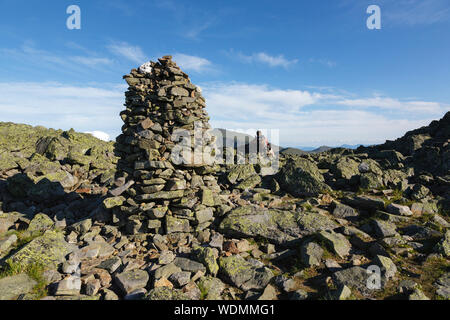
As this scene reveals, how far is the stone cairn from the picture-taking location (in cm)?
1009

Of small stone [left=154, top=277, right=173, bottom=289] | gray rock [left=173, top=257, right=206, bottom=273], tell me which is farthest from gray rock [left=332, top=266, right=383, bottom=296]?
small stone [left=154, top=277, right=173, bottom=289]

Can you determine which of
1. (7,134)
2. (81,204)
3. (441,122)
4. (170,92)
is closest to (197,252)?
(170,92)

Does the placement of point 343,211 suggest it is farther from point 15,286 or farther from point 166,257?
point 15,286

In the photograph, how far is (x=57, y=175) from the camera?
16.4 metres

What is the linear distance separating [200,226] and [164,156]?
370cm

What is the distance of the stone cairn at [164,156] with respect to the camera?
10094 millimetres

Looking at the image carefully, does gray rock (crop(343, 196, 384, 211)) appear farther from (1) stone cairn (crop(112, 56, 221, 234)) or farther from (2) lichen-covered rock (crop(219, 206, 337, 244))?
(1) stone cairn (crop(112, 56, 221, 234))

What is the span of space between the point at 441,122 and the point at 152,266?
150 feet

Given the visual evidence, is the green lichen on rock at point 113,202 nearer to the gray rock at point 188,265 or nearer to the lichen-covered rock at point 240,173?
the gray rock at point 188,265

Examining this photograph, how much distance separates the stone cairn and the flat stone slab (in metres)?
3.76

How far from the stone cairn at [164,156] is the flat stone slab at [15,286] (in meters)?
3.76
